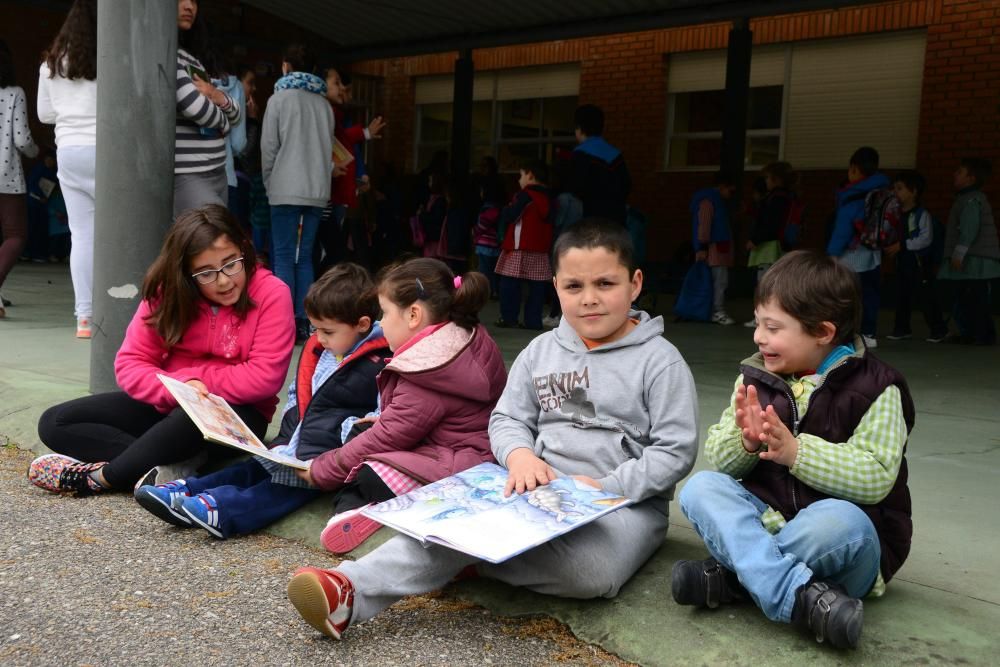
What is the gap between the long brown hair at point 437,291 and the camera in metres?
3.32

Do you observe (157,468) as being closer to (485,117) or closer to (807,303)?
(807,303)

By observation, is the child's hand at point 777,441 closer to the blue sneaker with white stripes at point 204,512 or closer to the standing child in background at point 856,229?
the blue sneaker with white stripes at point 204,512

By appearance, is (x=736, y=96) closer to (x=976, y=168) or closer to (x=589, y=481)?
(x=976, y=168)

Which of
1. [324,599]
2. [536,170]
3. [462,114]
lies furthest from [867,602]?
[462,114]

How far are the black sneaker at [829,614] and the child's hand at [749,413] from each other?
350mm

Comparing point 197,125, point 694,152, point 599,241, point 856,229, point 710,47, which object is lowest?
point 599,241

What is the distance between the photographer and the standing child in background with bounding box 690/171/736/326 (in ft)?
32.3

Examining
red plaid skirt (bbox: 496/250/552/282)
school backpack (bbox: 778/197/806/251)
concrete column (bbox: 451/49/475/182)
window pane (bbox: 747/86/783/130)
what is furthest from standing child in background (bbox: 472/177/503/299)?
window pane (bbox: 747/86/783/130)

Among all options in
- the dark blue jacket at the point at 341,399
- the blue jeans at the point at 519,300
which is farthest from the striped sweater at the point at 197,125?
the blue jeans at the point at 519,300

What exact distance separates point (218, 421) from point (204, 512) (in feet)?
0.93

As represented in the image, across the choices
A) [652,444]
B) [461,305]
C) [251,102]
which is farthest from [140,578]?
[251,102]

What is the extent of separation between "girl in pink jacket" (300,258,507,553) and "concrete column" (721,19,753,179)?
8748mm

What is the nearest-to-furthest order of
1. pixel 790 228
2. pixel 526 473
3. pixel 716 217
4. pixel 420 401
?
Answer: pixel 526 473, pixel 420 401, pixel 790 228, pixel 716 217

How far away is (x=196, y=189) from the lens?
522cm
